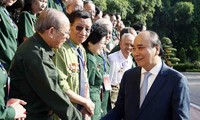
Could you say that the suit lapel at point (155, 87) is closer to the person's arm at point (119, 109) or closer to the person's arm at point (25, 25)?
the person's arm at point (119, 109)

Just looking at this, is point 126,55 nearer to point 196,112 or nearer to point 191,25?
point 196,112

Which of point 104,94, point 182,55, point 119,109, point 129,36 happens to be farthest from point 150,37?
point 182,55

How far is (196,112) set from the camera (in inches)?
449

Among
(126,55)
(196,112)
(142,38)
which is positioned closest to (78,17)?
(142,38)

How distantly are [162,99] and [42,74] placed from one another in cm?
111

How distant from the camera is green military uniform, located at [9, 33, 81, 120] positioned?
3.27 metres

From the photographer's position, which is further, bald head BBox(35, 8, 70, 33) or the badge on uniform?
the badge on uniform

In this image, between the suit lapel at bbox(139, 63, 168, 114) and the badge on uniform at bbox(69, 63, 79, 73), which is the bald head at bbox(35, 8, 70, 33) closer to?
the badge on uniform at bbox(69, 63, 79, 73)

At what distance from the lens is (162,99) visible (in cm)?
372

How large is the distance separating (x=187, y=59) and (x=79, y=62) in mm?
45124

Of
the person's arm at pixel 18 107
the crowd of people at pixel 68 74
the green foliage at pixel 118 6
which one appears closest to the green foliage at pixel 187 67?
the green foliage at pixel 118 6

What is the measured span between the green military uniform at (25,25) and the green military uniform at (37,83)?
45.9 inches

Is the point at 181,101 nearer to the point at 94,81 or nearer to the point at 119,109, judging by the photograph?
the point at 119,109

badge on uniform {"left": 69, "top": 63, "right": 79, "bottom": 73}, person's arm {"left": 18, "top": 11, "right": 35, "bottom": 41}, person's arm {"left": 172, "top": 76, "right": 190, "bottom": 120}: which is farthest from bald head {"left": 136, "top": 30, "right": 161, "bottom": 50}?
person's arm {"left": 18, "top": 11, "right": 35, "bottom": 41}
